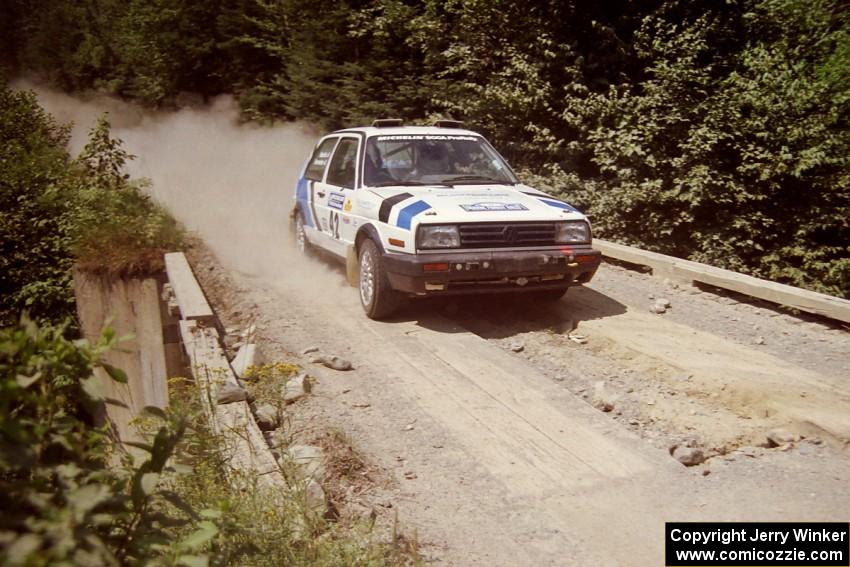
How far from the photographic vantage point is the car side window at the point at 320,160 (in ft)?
28.4

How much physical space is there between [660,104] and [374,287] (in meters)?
6.25

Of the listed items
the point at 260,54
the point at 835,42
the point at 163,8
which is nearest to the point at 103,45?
the point at 163,8

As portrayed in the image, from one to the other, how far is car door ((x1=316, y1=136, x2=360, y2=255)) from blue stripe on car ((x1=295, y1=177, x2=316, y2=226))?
0.44 metres

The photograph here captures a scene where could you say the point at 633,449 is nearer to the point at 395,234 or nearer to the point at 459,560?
the point at 459,560

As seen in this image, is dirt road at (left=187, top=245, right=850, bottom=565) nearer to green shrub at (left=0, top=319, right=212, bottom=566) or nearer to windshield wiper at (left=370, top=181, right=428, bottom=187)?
windshield wiper at (left=370, top=181, right=428, bottom=187)

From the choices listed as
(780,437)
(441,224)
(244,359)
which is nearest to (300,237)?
(441,224)

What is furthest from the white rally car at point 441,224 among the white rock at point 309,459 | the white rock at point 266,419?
the white rock at point 309,459

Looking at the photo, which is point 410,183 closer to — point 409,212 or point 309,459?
point 409,212

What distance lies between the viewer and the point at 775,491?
145 inches

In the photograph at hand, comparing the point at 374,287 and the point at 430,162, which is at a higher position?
the point at 430,162

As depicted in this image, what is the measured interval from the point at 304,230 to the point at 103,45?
29759mm

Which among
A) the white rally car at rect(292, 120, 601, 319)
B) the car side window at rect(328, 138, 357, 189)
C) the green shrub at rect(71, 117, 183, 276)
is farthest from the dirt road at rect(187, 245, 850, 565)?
the green shrub at rect(71, 117, 183, 276)

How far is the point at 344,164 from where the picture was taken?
7.95m

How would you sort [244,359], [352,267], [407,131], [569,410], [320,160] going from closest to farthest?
[569,410], [244,359], [352,267], [407,131], [320,160]
